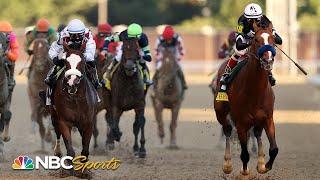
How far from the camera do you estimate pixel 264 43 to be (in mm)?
11961

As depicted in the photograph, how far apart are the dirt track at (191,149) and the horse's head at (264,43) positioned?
1.99 meters

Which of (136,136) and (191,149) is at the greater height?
(136,136)

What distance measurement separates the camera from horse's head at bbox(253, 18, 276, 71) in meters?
11.7

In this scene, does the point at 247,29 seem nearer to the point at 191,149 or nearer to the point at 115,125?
the point at 115,125

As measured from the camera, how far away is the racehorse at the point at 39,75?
58.9 feet

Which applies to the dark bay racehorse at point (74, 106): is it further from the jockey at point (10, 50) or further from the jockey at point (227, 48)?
the jockey at point (227, 48)

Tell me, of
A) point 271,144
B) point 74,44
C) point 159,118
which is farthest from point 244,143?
point 159,118

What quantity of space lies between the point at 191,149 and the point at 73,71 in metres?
7.00

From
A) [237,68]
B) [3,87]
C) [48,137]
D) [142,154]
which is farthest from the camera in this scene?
[48,137]

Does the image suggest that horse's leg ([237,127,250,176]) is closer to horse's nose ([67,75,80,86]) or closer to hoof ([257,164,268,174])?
hoof ([257,164,268,174])

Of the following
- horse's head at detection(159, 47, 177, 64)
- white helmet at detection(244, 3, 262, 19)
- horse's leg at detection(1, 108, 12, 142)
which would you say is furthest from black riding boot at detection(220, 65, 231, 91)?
horse's head at detection(159, 47, 177, 64)

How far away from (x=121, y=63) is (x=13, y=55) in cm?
190

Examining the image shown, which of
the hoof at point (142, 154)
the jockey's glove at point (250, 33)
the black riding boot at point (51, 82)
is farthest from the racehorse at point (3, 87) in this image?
the jockey's glove at point (250, 33)

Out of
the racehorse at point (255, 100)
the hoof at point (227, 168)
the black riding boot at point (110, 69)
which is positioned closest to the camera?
the racehorse at point (255, 100)
